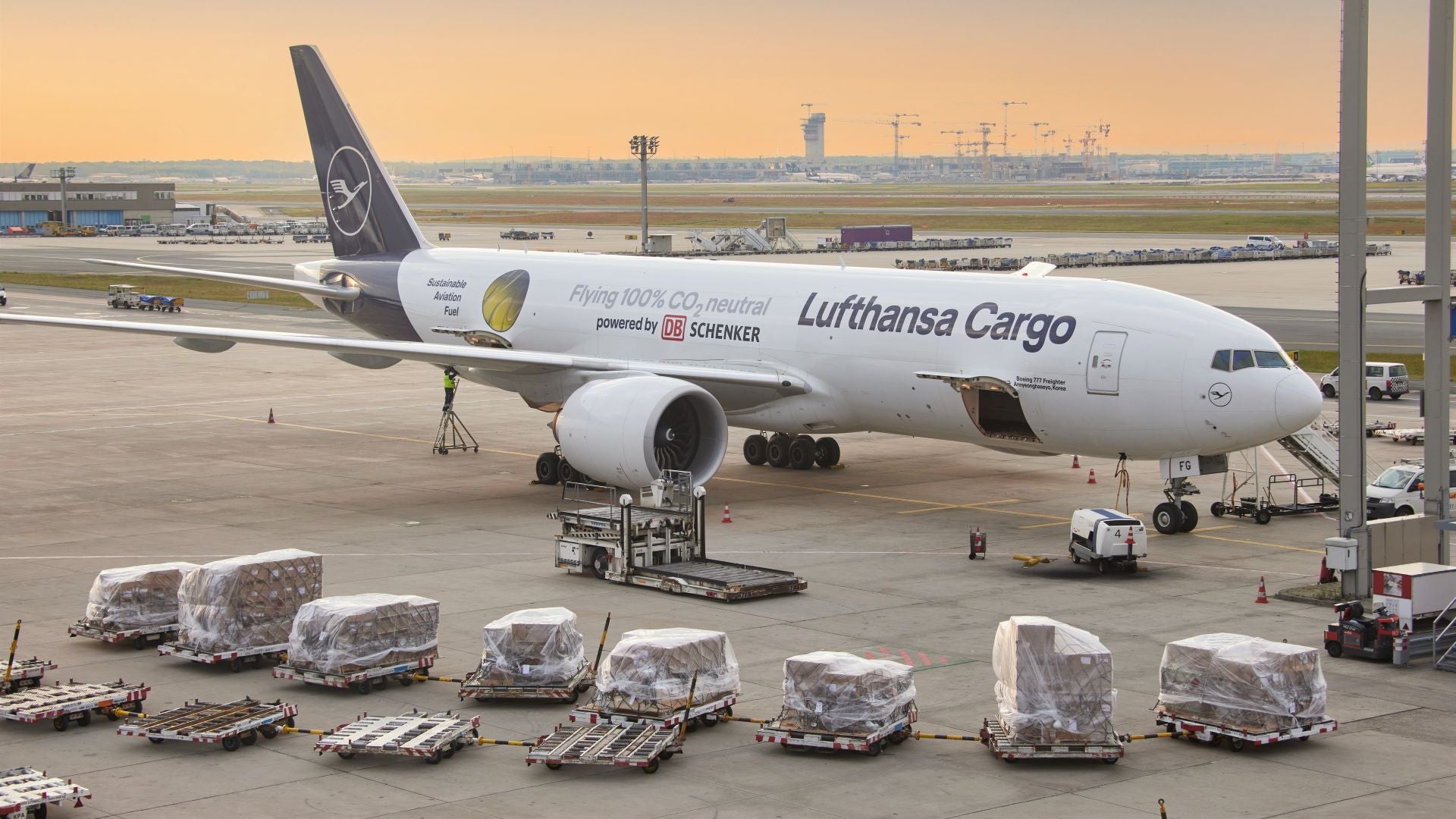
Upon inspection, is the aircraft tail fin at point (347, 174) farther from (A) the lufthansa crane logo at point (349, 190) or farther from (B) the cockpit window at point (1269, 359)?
(B) the cockpit window at point (1269, 359)

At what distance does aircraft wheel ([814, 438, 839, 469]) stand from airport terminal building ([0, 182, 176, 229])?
148 m

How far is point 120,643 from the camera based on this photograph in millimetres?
21953

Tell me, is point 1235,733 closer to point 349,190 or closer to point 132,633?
point 132,633

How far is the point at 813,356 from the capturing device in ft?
107

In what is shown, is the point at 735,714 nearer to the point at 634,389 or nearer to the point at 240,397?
the point at 634,389

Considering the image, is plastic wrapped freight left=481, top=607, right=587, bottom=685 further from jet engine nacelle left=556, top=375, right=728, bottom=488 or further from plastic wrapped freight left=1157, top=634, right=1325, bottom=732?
jet engine nacelle left=556, top=375, right=728, bottom=488

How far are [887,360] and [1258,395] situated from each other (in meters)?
7.04

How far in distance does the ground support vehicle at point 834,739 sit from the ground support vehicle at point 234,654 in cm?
695

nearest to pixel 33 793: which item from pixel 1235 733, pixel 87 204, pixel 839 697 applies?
pixel 839 697

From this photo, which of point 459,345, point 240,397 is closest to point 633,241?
point 240,397

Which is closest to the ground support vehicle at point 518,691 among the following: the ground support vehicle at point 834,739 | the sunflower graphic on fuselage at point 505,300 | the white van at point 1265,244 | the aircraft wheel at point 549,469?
the ground support vehicle at point 834,739

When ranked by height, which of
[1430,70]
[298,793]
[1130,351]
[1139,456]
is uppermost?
[1430,70]

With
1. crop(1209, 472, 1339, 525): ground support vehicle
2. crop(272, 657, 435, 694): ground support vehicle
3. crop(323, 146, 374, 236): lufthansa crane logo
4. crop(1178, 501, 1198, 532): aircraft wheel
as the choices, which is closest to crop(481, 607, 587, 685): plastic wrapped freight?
crop(272, 657, 435, 694): ground support vehicle

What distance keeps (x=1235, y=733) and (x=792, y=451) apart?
1980 cm
